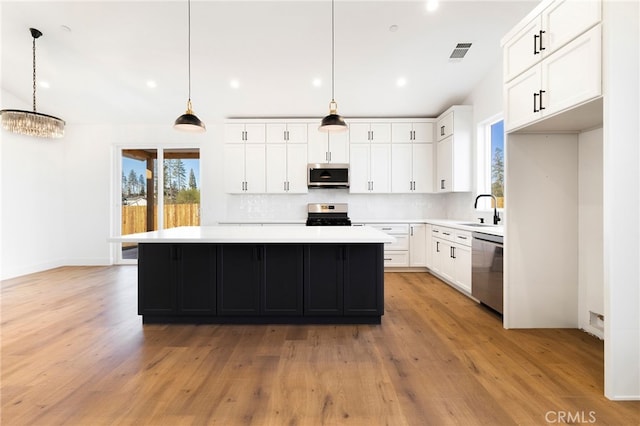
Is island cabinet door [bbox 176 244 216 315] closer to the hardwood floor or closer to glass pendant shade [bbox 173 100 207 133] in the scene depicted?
the hardwood floor

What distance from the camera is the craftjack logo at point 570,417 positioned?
1.68 m

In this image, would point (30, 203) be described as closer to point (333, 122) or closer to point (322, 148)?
point (322, 148)

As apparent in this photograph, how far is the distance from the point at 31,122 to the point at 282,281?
3520 mm

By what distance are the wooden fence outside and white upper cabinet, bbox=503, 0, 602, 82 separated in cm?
550

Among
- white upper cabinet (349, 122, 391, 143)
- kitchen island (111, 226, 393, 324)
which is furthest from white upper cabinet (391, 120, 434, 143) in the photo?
kitchen island (111, 226, 393, 324)

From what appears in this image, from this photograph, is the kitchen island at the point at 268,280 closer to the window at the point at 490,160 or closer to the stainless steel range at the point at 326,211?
the window at the point at 490,160

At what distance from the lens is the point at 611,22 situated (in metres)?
1.89

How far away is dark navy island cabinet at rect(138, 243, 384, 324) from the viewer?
10.2ft

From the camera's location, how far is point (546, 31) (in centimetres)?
243

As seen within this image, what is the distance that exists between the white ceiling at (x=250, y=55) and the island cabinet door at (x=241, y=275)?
2650 millimetres

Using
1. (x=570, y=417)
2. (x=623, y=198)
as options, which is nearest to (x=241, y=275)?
(x=570, y=417)

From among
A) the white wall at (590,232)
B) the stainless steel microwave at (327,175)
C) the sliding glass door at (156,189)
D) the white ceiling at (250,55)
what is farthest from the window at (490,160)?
the sliding glass door at (156,189)

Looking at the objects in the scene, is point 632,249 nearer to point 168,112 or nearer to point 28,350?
point 28,350

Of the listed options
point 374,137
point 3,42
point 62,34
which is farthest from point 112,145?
point 374,137
